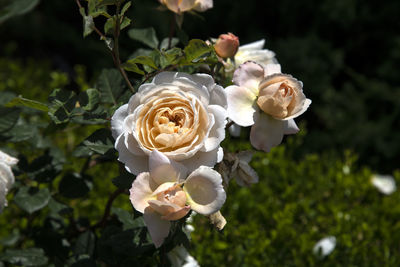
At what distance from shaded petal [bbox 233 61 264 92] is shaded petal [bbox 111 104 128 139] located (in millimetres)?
234

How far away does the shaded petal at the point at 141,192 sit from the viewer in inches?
33.3

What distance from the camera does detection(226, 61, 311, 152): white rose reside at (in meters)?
0.95

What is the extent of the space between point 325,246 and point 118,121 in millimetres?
1052

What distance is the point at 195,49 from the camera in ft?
3.17

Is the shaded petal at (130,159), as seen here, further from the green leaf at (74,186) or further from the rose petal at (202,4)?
the green leaf at (74,186)

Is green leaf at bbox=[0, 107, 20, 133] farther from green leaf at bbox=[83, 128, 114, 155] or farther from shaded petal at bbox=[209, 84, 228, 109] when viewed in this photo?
shaded petal at bbox=[209, 84, 228, 109]

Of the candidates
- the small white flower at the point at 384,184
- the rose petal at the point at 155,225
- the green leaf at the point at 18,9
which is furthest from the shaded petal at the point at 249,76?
the small white flower at the point at 384,184

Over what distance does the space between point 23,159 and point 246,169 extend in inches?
26.9

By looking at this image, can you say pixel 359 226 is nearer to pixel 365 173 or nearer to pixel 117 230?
pixel 365 173

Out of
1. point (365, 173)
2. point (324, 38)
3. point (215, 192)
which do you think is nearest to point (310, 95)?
point (324, 38)

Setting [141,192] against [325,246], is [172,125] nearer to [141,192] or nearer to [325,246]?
[141,192]

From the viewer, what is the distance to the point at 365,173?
2.20m

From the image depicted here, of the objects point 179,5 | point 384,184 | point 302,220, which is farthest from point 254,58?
point 384,184

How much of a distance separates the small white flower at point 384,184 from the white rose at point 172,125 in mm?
1525
